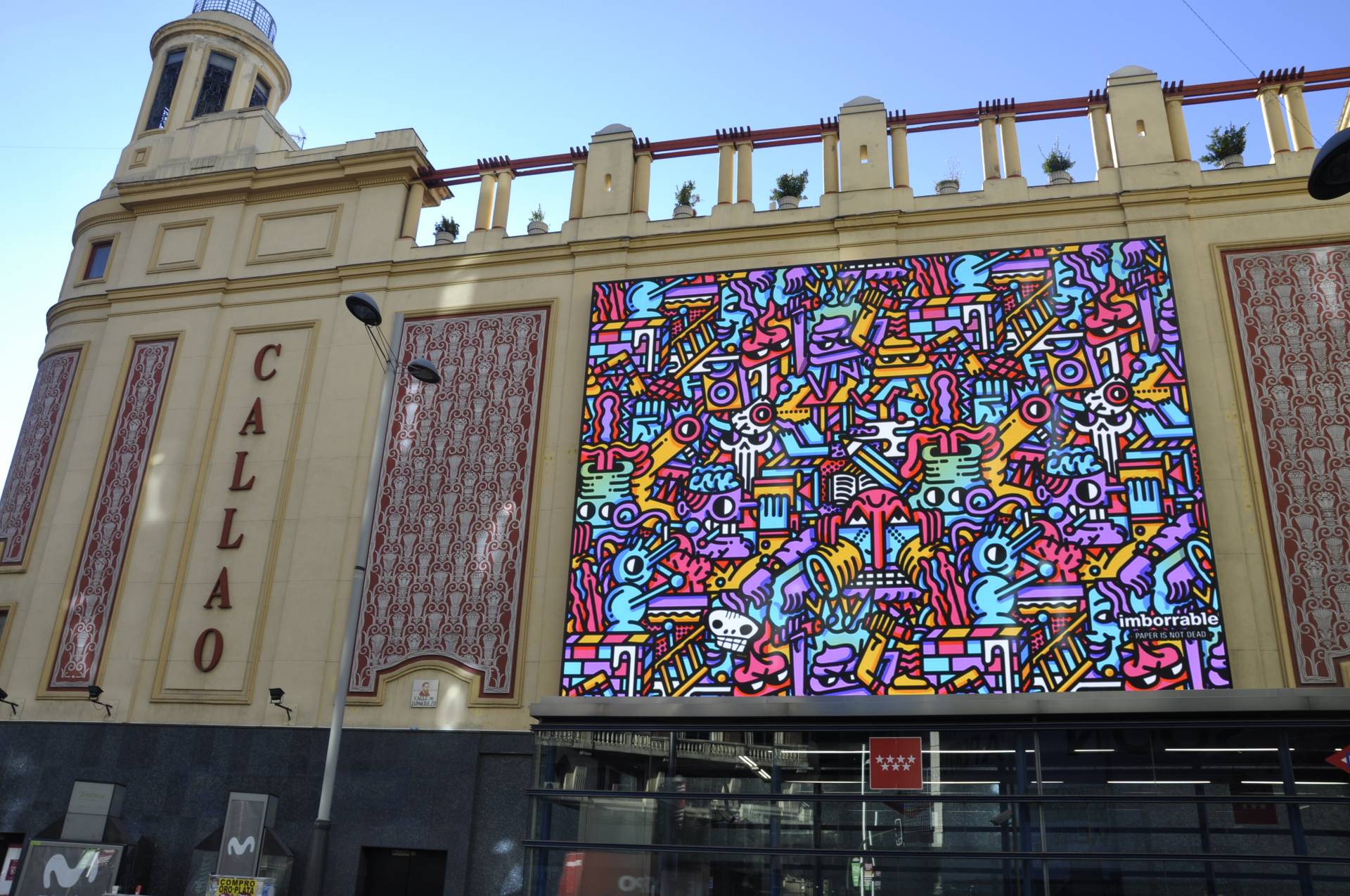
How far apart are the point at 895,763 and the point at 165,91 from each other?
77.1 ft

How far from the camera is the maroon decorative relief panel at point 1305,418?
1448cm

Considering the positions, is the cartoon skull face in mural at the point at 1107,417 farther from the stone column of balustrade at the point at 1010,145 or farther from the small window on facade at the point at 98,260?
the small window on facade at the point at 98,260

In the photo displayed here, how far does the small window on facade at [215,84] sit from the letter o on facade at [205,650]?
13.4m

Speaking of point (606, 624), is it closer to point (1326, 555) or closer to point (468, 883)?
point (468, 883)

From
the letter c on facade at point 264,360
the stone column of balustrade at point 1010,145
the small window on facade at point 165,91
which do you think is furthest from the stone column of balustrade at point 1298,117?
the small window on facade at point 165,91

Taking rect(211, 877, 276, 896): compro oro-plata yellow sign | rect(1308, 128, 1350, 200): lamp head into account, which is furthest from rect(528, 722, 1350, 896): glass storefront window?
rect(1308, 128, 1350, 200): lamp head

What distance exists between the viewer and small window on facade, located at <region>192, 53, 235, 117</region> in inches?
976

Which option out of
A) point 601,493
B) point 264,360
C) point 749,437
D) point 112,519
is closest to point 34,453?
point 112,519

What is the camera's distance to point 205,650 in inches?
712

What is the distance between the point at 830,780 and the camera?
12711mm

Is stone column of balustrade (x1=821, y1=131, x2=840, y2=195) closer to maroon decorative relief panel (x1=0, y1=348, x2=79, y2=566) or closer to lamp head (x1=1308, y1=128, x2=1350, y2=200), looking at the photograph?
lamp head (x1=1308, y1=128, x2=1350, y2=200)

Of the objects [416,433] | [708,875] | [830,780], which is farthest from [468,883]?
[416,433]

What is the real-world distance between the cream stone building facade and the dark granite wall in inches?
12.3

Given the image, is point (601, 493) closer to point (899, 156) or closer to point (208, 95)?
point (899, 156)
